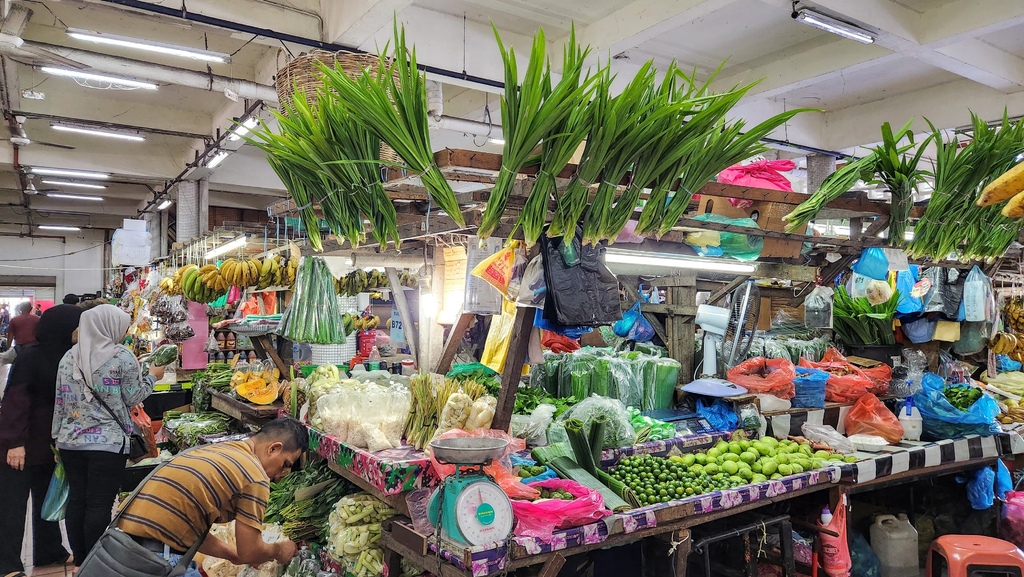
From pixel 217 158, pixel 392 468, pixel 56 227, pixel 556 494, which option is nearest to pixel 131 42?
pixel 217 158

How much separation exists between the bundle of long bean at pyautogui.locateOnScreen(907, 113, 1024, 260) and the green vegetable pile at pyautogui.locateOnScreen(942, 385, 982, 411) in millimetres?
1281

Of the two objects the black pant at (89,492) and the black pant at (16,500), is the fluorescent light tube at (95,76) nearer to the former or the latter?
the black pant at (16,500)

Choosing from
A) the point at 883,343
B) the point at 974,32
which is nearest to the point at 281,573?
the point at 883,343

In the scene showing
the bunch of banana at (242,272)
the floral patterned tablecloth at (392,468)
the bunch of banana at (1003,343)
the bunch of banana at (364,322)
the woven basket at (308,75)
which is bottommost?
the floral patterned tablecloth at (392,468)

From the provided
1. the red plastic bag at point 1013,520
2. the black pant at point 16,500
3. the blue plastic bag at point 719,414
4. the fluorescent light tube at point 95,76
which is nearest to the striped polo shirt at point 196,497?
the black pant at point 16,500

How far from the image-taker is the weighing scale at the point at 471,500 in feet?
8.48

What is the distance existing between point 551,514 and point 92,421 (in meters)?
3.10

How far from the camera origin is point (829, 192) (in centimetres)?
366

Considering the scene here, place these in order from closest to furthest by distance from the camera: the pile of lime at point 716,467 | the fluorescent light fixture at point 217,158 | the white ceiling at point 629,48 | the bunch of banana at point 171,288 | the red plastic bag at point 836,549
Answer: the pile of lime at point 716,467
the red plastic bag at point 836,549
the white ceiling at point 629,48
the bunch of banana at point 171,288
the fluorescent light fixture at point 217,158

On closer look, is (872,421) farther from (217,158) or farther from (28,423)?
(217,158)

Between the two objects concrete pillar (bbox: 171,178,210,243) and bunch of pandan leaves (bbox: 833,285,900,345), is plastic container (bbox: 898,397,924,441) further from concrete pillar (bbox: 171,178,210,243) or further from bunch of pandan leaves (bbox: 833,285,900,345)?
concrete pillar (bbox: 171,178,210,243)

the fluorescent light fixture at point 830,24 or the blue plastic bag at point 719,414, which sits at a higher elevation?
the fluorescent light fixture at point 830,24

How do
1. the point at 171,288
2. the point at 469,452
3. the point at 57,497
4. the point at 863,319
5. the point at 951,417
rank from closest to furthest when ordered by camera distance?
the point at 469,452 → the point at 57,497 → the point at 951,417 → the point at 863,319 → the point at 171,288

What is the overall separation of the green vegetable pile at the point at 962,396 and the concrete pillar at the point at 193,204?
11.6 m
